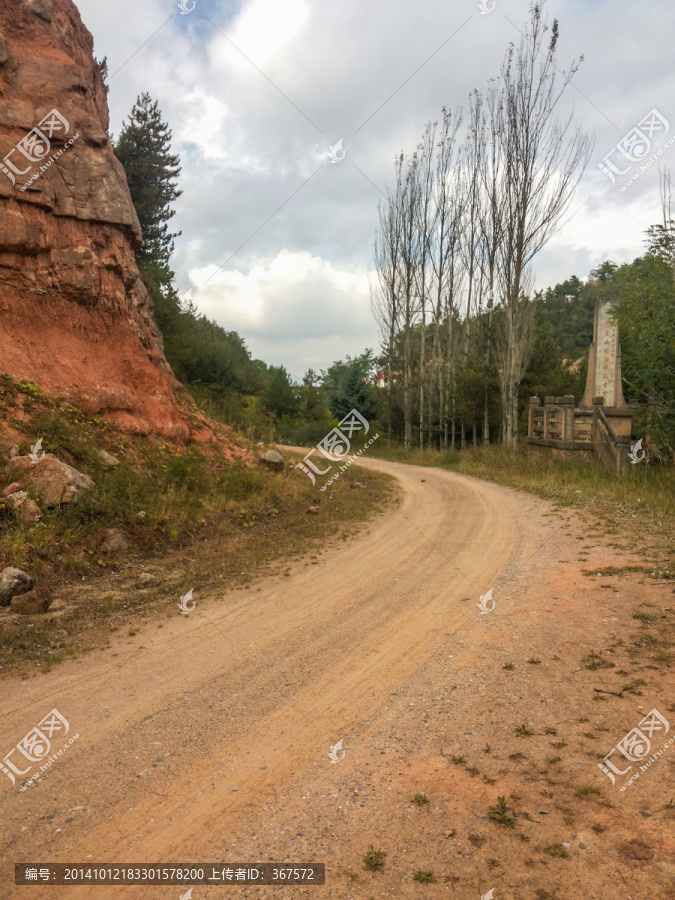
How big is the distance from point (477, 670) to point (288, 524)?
717 cm

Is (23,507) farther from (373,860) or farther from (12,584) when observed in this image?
(373,860)

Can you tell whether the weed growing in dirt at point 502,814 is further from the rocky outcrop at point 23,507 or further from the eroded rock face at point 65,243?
the eroded rock face at point 65,243

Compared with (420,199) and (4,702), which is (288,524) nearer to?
(4,702)

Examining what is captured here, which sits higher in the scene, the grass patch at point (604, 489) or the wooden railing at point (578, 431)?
the wooden railing at point (578, 431)

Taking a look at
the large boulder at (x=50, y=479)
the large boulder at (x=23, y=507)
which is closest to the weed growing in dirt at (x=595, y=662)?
the large boulder at (x=23, y=507)

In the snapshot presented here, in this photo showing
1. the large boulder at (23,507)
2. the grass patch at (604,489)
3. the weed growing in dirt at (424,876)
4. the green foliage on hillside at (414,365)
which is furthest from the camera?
the green foliage on hillside at (414,365)

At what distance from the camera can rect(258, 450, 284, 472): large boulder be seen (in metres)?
15.4

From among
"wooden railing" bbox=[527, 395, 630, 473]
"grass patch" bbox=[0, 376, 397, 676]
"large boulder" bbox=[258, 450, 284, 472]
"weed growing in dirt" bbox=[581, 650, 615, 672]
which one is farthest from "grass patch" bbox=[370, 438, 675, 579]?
"large boulder" bbox=[258, 450, 284, 472]

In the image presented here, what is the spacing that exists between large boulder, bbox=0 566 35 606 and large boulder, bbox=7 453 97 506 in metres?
1.86

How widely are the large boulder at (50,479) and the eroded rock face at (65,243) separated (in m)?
2.99

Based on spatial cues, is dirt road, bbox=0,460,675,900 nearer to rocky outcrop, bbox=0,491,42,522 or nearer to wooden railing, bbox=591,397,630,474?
rocky outcrop, bbox=0,491,42,522

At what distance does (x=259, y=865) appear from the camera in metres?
3.03

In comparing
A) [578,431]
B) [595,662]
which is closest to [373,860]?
[595,662]

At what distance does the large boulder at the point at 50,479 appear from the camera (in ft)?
29.5
